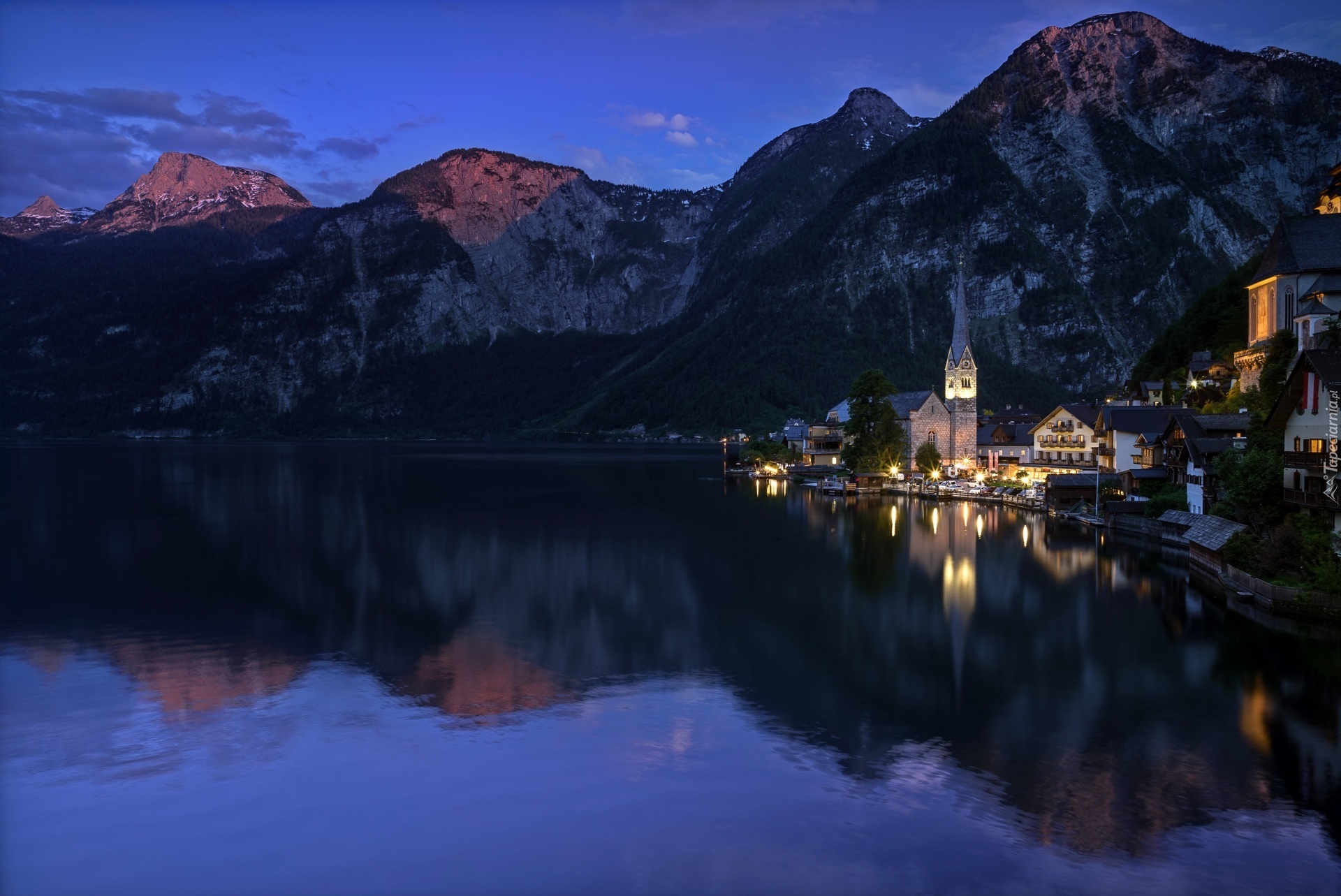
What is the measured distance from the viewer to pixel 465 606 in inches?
1617

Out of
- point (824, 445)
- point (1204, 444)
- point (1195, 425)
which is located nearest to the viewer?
point (1204, 444)

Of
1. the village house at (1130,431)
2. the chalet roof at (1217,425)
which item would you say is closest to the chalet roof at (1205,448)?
the chalet roof at (1217,425)

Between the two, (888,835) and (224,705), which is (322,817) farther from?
(888,835)

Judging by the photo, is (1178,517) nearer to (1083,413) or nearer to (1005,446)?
(1083,413)

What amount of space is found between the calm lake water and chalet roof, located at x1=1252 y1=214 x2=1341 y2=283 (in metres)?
22.0

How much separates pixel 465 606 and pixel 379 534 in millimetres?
25962

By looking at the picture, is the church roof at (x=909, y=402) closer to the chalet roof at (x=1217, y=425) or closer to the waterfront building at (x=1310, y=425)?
the chalet roof at (x=1217, y=425)

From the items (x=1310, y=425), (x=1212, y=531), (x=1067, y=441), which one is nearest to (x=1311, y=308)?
(x=1212, y=531)

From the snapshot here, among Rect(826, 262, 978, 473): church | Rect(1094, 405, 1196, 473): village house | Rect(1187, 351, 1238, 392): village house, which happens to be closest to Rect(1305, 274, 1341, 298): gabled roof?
Rect(1187, 351, 1238, 392): village house

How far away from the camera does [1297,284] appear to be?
57.2m

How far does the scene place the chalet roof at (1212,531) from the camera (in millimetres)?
42344

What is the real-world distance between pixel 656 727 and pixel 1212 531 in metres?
34.2

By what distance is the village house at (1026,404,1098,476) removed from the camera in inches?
3391

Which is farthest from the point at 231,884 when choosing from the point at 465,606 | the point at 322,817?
the point at 465,606
